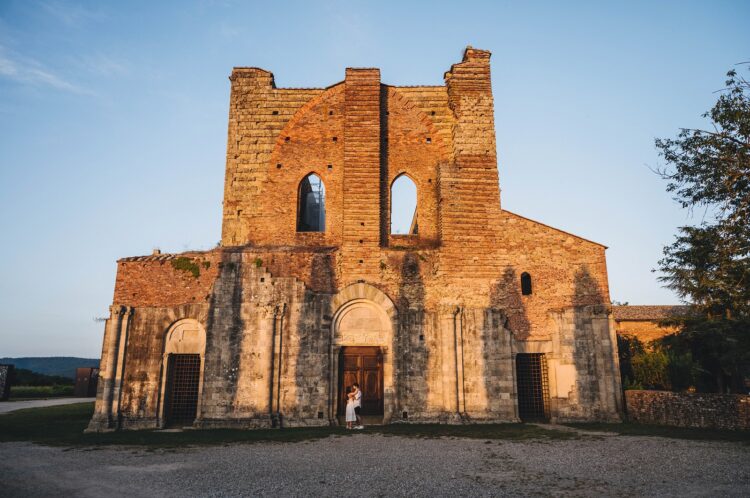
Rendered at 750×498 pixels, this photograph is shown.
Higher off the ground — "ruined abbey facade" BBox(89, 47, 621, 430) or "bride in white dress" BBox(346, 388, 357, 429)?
"ruined abbey facade" BBox(89, 47, 621, 430)

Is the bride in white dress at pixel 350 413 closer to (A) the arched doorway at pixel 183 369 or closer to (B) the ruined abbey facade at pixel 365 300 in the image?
(B) the ruined abbey facade at pixel 365 300

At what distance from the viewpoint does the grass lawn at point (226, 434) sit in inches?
469

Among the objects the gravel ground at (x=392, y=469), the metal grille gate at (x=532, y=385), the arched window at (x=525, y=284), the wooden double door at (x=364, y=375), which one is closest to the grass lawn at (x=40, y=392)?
the gravel ground at (x=392, y=469)

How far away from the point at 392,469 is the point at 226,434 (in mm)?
6505

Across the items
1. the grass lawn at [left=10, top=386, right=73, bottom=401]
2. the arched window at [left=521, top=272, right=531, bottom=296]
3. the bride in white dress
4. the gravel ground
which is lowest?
the grass lawn at [left=10, top=386, right=73, bottom=401]

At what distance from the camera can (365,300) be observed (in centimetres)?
1556

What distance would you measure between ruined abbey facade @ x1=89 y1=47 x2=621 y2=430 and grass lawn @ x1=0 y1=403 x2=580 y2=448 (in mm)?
727

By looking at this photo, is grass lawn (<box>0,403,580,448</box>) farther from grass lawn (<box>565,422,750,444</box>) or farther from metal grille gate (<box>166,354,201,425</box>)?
metal grille gate (<box>166,354,201,425</box>)

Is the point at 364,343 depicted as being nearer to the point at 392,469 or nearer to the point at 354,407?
the point at 354,407

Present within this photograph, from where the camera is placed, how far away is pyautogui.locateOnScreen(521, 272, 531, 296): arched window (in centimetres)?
1598

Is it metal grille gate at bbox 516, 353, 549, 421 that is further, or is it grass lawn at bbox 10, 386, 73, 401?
grass lawn at bbox 10, 386, 73, 401

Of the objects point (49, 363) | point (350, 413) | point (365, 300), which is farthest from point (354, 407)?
point (49, 363)

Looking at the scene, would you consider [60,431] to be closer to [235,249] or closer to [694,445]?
[235,249]

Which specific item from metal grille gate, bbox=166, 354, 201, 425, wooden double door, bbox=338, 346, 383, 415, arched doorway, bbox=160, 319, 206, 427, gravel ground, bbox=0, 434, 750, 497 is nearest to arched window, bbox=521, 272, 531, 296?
wooden double door, bbox=338, 346, 383, 415
